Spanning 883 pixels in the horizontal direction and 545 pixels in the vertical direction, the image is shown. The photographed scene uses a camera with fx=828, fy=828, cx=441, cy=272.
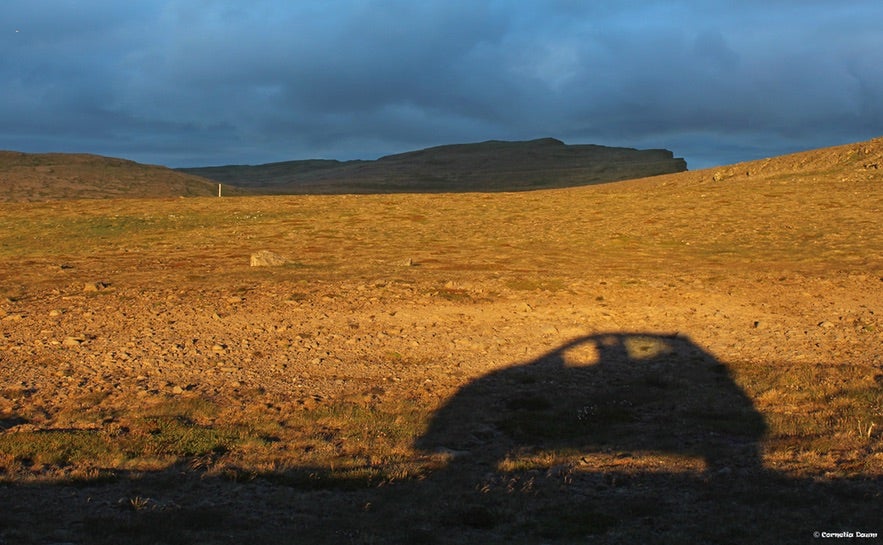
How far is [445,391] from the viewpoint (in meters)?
12.2

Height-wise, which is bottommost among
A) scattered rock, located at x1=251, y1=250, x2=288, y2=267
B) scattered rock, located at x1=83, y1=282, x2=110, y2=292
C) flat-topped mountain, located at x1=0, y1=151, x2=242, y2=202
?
scattered rock, located at x1=83, y1=282, x2=110, y2=292

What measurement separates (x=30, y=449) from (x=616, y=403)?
7456mm

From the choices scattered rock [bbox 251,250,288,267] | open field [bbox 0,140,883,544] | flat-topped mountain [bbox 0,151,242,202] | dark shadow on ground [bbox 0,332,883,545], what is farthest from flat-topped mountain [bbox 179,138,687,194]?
dark shadow on ground [bbox 0,332,883,545]

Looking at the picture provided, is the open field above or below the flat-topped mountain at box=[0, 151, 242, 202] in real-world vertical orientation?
below

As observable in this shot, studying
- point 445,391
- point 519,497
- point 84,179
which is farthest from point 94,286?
point 84,179

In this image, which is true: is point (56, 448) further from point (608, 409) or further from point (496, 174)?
point (496, 174)

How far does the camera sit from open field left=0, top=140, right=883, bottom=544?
7.54 metres

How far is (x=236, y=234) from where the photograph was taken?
28516 mm

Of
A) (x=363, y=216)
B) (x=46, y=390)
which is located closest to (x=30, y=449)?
(x=46, y=390)

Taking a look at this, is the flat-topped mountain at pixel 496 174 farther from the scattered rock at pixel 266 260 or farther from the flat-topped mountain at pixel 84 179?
the scattered rock at pixel 266 260

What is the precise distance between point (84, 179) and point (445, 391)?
78.0m

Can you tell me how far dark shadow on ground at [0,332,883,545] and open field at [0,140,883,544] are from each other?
35 millimetres

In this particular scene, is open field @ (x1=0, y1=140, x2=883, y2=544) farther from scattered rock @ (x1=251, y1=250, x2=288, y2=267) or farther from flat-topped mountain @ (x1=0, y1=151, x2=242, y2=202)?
flat-topped mountain @ (x1=0, y1=151, x2=242, y2=202)

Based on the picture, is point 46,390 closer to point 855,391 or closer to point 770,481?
point 770,481
